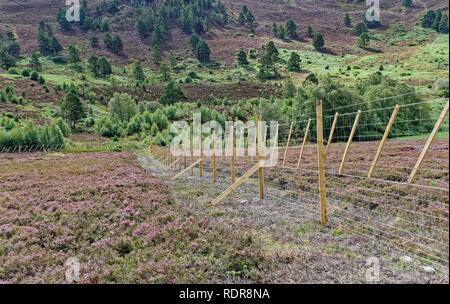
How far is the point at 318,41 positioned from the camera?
604ft

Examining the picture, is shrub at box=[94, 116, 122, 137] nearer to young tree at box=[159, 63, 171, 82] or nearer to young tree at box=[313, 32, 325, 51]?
young tree at box=[159, 63, 171, 82]

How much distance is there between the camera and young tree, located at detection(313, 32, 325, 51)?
183375 mm

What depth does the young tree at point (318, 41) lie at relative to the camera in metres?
183

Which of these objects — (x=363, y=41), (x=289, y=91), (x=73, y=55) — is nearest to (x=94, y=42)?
(x=73, y=55)

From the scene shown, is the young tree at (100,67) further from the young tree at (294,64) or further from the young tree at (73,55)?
the young tree at (294,64)

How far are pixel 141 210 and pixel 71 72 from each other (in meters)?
162

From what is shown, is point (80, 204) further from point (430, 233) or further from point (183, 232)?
point (430, 233)

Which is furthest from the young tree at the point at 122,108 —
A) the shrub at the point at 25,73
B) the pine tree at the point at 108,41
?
the pine tree at the point at 108,41

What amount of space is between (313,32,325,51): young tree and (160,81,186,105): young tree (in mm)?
91877

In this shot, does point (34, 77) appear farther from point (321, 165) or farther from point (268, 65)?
point (321, 165)

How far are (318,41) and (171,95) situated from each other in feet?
320

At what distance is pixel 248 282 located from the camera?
6.34 meters

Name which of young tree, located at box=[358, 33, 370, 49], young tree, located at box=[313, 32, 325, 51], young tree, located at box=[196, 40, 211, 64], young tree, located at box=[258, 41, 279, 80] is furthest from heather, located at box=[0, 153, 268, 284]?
young tree, located at box=[358, 33, 370, 49]
